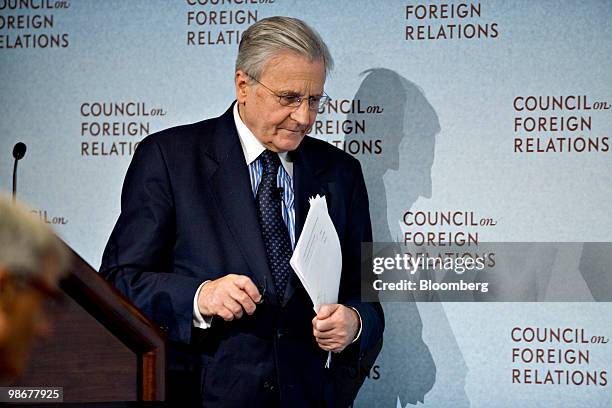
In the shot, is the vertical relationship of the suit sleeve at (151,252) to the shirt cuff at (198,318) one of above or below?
above

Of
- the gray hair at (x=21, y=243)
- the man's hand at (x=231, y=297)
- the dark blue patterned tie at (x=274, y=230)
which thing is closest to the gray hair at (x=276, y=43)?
the dark blue patterned tie at (x=274, y=230)

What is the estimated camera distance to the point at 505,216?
2.82 metres

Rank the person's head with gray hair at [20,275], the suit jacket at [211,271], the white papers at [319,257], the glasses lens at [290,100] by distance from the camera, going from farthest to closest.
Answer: the glasses lens at [290,100]
the suit jacket at [211,271]
the white papers at [319,257]
the person's head with gray hair at [20,275]

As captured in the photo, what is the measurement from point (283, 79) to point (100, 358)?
38.7 inches

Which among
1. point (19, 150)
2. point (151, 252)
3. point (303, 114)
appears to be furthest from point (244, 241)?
point (19, 150)

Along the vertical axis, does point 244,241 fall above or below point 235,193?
below

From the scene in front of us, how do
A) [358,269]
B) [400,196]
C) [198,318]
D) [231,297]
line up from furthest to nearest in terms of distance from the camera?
[400,196]
[358,269]
[198,318]
[231,297]

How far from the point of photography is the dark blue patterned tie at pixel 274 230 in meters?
2.25

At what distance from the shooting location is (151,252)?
2.18 metres

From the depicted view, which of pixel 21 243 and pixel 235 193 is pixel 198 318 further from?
pixel 21 243

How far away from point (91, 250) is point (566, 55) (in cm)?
170

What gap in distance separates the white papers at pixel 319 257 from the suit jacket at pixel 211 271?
9cm

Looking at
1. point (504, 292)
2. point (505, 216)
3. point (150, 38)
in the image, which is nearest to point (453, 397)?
point (504, 292)

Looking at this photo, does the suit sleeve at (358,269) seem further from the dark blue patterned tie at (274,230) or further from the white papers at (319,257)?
the dark blue patterned tie at (274,230)
